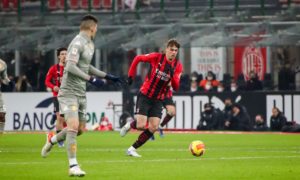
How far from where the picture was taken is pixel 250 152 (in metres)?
22.1

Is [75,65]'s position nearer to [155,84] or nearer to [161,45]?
[155,84]

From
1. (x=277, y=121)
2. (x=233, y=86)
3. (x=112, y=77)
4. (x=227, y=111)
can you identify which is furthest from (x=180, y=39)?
(x=112, y=77)

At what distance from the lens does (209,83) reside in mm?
36938

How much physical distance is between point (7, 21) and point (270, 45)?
11537 mm

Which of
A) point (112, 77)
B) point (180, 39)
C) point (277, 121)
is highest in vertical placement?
point (180, 39)

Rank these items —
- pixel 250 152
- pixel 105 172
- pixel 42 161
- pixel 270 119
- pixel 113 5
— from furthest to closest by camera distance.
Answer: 1. pixel 113 5
2. pixel 270 119
3. pixel 250 152
4. pixel 42 161
5. pixel 105 172

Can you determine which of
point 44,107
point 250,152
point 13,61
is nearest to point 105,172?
point 250,152

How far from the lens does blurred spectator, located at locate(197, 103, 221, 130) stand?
119ft

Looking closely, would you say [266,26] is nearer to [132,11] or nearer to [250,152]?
[132,11]

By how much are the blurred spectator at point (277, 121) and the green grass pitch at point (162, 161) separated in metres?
6.58

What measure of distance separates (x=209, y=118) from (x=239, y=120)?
1167 mm

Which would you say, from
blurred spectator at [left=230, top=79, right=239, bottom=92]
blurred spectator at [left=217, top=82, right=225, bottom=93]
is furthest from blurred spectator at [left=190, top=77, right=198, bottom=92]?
blurred spectator at [left=230, top=79, right=239, bottom=92]

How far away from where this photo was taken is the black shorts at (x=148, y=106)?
69.5 ft

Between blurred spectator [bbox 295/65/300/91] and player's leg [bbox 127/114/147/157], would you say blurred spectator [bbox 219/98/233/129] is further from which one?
player's leg [bbox 127/114/147/157]
